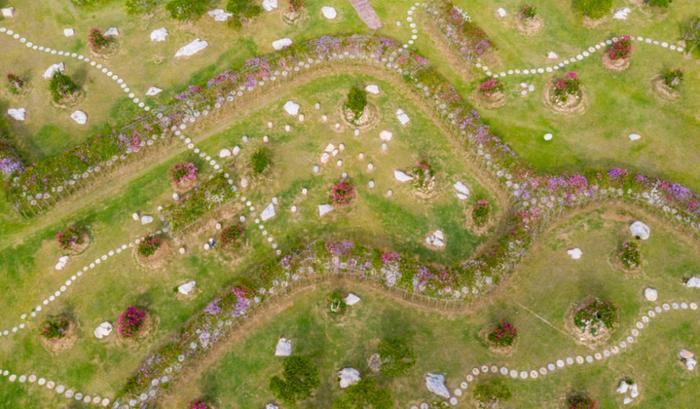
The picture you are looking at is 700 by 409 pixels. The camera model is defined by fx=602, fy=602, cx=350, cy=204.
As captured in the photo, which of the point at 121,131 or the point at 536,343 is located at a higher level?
the point at 121,131

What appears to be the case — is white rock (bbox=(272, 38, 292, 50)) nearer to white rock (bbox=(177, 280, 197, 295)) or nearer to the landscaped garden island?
the landscaped garden island

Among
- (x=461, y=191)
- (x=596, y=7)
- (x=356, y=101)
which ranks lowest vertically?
(x=461, y=191)

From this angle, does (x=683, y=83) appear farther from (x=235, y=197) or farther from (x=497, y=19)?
(x=235, y=197)

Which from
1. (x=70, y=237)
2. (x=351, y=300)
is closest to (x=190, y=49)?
(x=70, y=237)

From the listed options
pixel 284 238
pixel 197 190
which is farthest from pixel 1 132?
pixel 284 238

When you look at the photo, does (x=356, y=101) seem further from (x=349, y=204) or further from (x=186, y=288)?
(x=186, y=288)

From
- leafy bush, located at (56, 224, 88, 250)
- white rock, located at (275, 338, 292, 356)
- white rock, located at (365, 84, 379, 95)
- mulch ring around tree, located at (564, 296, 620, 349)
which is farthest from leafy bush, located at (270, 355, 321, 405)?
white rock, located at (365, 84, 379, 95)
